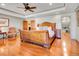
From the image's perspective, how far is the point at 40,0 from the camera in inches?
111

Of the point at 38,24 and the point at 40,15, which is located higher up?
the point at 40,15

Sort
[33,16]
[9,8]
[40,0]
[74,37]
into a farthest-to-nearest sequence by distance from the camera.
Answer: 1. [74,37]
2. [9,8]
3. [33,16]
4. [40,0]

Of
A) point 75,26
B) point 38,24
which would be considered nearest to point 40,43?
point 38,24

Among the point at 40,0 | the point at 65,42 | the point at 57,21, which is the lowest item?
the point at 65,42

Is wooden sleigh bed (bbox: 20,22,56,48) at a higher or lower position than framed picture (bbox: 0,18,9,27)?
lower

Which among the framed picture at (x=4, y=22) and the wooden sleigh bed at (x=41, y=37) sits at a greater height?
the framed picture at (x=4, y=22)

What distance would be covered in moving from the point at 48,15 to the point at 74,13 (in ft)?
6.98

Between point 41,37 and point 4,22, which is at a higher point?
point 4,22

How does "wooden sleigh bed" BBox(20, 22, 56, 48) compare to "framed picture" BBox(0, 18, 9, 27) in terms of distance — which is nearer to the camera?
"framed picture" BBox(0, 18, 9, 27)

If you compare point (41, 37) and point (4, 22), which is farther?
point (41, 37)

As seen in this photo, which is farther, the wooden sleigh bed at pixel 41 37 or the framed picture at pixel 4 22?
the wooden sleigh bed at pixel 41 37

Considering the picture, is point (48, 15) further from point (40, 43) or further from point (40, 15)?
point (40, 43)

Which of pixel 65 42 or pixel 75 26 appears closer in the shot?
pixel 65 42

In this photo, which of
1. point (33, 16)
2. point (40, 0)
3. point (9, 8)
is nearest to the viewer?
point (40, 0)
